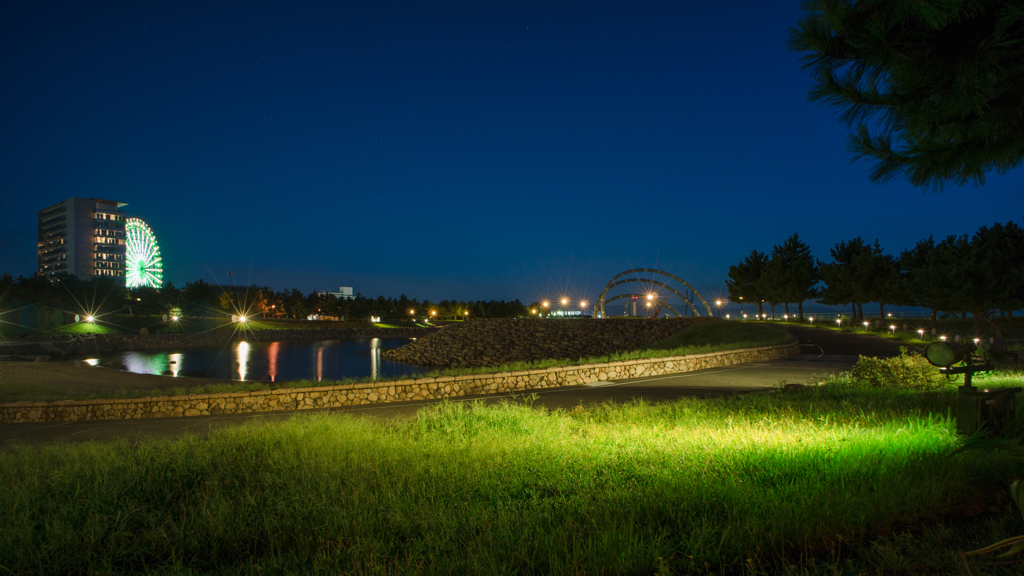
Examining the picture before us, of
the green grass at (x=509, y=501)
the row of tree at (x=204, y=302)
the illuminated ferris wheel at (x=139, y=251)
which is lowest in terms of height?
the green grass at (x=509, y=501)

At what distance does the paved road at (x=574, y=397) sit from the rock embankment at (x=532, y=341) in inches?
745

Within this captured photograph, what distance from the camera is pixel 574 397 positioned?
12039 mm

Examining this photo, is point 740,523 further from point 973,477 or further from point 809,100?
point 809,100

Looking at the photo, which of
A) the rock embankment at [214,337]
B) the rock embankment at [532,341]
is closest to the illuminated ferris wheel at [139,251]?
the rock embankment at [214,337]

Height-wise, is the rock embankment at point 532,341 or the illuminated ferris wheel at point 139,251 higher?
the illuminated ferris wheel at point 139,251

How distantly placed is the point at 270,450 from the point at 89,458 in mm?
2136

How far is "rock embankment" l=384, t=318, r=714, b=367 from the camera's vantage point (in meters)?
36.8

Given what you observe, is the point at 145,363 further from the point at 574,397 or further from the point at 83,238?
the point at 83,238

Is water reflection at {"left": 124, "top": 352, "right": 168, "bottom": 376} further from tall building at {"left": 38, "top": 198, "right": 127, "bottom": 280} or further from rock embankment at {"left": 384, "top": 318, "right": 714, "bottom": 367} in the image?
tall building at {"left": 38, "top": 198, "right": 127, "bottom": 280}

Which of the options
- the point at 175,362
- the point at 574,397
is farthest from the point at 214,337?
the point at 574,397

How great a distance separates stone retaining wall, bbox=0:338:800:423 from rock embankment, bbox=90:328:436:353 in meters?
37.9

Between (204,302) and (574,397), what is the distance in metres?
94.5

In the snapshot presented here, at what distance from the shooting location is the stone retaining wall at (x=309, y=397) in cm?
1148

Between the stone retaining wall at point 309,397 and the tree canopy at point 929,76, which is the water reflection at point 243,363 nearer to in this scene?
the stone retaining wall at point 309,397
